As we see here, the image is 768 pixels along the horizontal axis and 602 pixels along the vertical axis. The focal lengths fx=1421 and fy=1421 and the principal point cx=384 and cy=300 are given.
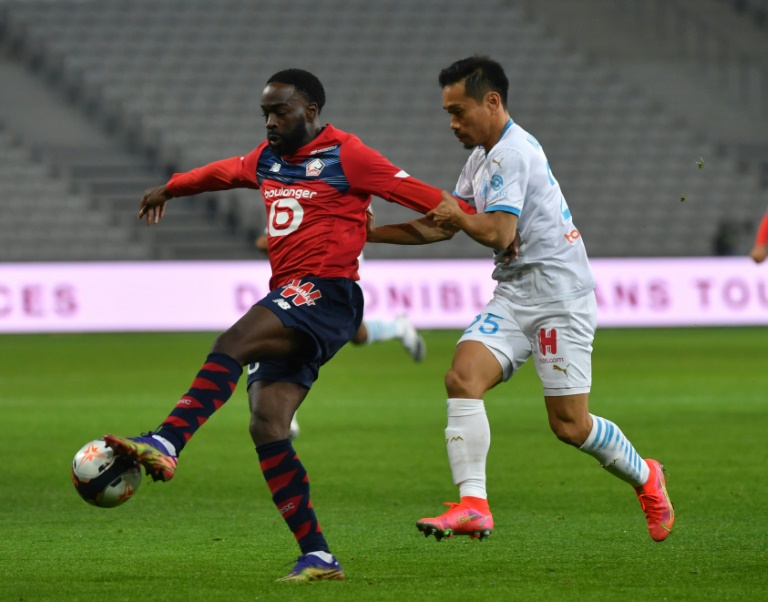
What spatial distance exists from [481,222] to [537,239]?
43 centimetres

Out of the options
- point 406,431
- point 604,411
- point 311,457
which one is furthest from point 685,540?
point 604,411

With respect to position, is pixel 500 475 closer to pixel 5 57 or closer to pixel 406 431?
pixel 406 431

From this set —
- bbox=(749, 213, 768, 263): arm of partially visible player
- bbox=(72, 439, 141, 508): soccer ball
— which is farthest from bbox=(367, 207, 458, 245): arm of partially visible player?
bbox=(749, 213, 768, 263): arm of partially visible player

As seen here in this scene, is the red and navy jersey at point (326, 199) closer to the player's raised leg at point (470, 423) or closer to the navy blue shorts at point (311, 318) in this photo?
the navy blue shorts at point (311, 318)

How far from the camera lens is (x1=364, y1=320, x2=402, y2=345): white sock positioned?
12.2 meters

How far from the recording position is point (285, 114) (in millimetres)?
5621

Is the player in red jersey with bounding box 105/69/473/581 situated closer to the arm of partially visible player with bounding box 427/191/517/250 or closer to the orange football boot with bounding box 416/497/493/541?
the arm of partially visible player with bounding box 427/191/517/250

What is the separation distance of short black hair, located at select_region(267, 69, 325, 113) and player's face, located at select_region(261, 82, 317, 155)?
0.07 ft

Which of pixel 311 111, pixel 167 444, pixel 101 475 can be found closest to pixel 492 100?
pixel 311 111

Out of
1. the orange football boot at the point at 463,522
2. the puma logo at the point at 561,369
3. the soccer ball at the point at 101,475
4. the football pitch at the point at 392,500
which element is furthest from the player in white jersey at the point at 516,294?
the soccer ball at the point at 101,475

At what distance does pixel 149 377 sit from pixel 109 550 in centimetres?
892

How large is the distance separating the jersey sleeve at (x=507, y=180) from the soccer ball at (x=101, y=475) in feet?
6.02

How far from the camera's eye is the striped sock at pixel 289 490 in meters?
5.53

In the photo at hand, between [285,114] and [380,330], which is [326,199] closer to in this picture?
[285,114]
